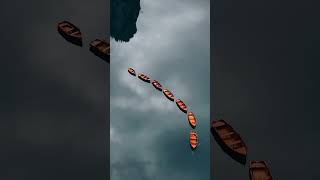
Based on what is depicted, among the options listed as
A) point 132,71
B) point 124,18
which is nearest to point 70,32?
point 124,18

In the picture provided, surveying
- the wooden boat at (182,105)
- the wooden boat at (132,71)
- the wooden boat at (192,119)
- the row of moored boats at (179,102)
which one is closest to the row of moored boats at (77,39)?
the wooden boat at (132,71)

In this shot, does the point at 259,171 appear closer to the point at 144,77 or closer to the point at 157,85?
the point at 157,85

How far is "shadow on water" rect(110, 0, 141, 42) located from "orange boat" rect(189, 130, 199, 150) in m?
3.54

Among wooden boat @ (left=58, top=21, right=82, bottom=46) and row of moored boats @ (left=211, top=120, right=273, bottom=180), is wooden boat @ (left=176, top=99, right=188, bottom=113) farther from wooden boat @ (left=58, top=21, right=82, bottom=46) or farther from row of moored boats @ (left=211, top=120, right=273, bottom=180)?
wooden boat @ (left=58, top=21, right=82, bottom=46)

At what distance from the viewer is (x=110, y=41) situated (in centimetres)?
1447

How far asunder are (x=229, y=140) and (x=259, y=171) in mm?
1110

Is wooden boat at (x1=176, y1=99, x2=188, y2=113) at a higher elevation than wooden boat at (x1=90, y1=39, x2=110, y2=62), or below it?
below

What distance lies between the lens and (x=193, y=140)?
47.2 ft

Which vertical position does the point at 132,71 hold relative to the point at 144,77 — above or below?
above

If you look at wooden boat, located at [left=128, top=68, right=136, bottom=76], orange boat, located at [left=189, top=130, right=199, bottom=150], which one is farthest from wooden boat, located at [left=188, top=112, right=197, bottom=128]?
wooden boat, located at [left=128, top=68, right=136, bottom=76]

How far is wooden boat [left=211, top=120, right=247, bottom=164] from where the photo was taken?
13.0 metres

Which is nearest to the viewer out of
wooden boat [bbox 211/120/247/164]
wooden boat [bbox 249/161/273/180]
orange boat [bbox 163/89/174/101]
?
wooden boat [bbox 249/161/273/180]

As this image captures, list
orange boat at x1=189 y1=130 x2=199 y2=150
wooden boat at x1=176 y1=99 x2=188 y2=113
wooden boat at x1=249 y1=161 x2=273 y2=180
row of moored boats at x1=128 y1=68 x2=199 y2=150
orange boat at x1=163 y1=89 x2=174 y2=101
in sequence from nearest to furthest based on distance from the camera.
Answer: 1. wooden boat at x1=249 y1=161 x2=273 y2=180
2. orange boat at x1=189 y1=130 x2=199 y2=150
3. row of moored boats at x1=128 y1=68 x2=199 y2=150
4. wooden boat at x1=176 y1=99 x2=188 y2=113
5. orange boat at x1=163 y1=89 x2=174 y2=101

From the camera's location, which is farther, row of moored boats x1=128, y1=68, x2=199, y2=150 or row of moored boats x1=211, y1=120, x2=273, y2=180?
row of moored boats x1=128, y1=68, x2=199, y2=150
